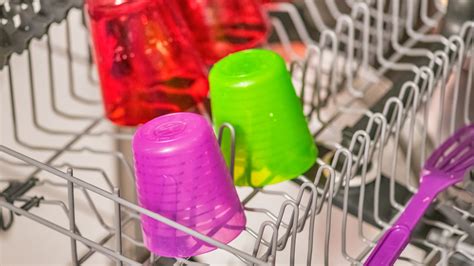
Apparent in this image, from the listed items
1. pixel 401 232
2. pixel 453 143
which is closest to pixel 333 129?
pixel 453 143

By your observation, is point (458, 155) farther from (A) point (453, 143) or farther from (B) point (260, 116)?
(B) point (260, 116)

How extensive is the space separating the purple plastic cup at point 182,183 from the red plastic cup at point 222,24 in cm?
26

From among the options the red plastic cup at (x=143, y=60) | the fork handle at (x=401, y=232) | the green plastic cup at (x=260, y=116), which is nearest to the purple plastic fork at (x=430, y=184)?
the fork handle at (x=401, y=232)

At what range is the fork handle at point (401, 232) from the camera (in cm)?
67

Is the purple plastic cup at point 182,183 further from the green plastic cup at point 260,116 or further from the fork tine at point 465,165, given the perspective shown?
the fork tine at point 465,165

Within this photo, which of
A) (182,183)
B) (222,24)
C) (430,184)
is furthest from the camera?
(222,24)

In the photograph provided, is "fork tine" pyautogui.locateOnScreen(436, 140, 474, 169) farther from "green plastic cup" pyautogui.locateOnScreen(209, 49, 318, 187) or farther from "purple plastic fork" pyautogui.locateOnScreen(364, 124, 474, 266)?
"green plastic cup" pyautogui.locateOnScreen(209, 49, 318, 187)

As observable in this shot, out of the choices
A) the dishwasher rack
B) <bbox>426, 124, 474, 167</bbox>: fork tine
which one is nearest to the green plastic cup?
the dishwasher rack

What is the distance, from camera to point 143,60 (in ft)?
2.69

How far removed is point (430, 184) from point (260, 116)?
0.59 ft

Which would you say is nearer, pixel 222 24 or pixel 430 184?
pixel 430 184

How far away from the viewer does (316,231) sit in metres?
0.89

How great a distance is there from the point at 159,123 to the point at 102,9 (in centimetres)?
17

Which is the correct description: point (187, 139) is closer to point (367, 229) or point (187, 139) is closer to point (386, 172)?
point (367, 229)
